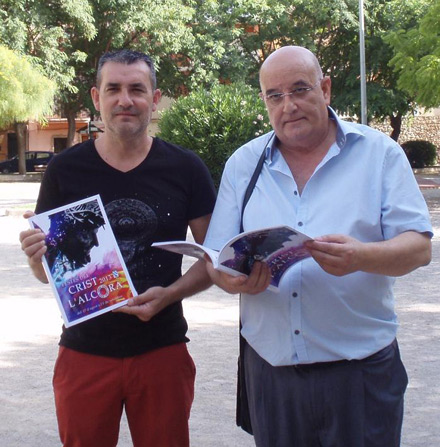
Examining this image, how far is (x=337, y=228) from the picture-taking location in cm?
259

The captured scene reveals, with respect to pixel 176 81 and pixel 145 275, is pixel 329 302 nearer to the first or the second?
pixel 145 275

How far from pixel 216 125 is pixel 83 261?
1473 centimetres

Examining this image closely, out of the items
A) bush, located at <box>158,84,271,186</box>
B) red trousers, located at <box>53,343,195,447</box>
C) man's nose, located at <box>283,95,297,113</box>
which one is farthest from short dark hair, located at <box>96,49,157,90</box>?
bush, located at <box>158,84,271,186</box>

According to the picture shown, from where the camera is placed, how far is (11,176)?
4241 centimetres

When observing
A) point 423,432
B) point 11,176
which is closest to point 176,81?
point 11,176

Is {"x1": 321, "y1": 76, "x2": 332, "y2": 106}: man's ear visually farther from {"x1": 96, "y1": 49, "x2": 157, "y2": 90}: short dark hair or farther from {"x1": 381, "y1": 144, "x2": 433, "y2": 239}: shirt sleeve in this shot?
{"x1": 96, "y1": 49, "x2": 157, "y2": 90}: short dark hair

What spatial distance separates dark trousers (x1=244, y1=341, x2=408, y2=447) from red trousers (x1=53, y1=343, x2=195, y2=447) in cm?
41

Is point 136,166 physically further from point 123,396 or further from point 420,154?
point 420,154

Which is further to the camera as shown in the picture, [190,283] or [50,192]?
[50,192]

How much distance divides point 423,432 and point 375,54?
3807 cm

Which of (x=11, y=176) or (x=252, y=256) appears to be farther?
(x=11, y=176)

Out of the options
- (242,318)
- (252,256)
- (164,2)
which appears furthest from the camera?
(164,2)

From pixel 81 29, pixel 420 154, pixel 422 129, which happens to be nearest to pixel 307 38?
pixel 420 154

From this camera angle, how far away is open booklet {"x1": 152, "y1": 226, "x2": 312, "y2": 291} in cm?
239
